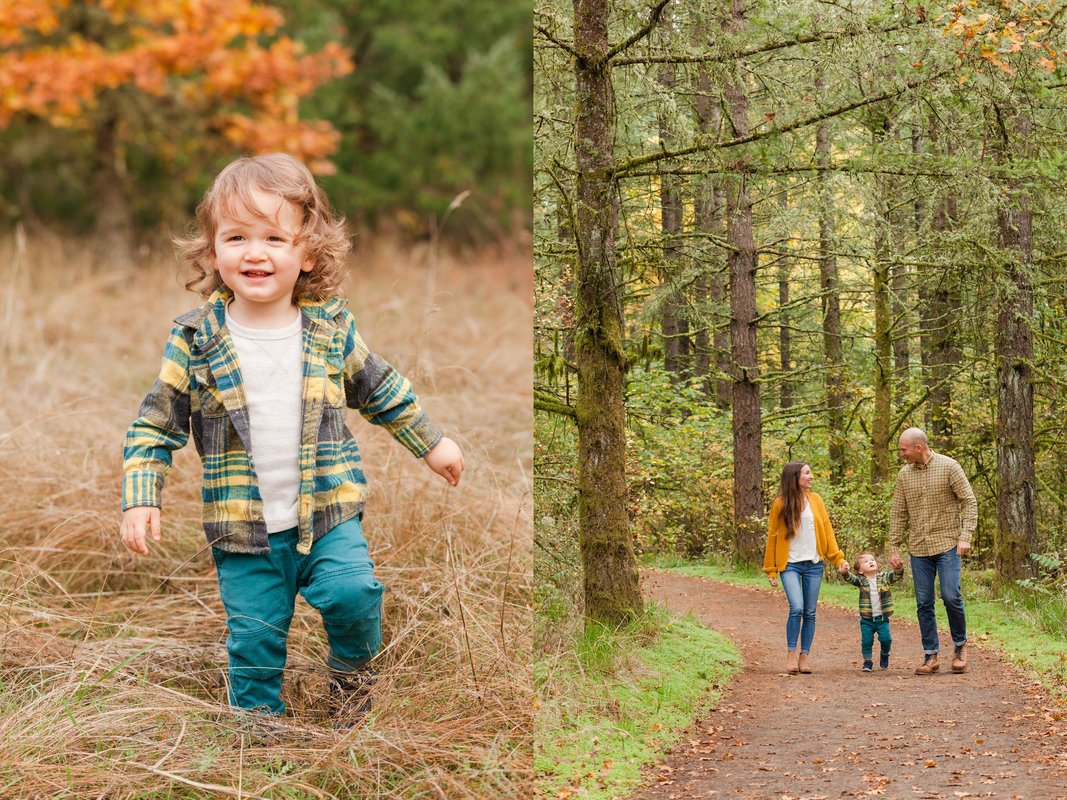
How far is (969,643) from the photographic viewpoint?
2.07 metres

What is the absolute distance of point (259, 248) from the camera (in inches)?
108

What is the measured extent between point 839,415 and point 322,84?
49.8 ft

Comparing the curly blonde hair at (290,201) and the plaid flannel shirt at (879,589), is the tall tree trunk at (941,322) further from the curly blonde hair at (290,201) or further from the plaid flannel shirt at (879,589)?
the curly blonde hair at (290,201)

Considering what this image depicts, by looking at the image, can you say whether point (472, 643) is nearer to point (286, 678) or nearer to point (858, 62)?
point (286, 678)

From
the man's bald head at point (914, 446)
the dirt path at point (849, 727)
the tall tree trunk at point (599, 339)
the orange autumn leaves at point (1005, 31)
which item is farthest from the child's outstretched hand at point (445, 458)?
the orange autumn leaves at point (1005, 31)

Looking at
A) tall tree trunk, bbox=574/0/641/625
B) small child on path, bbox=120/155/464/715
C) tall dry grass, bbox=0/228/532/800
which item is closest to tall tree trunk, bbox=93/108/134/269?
tall dry grass, bbox=0/228/532/800

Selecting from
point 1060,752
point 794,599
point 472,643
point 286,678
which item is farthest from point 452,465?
point 1060,752

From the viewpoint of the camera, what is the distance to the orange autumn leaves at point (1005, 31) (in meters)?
2.04

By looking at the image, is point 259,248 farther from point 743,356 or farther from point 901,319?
point 901,319

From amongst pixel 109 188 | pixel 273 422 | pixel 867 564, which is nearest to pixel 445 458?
pixel 273 422

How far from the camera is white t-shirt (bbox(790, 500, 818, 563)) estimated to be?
2.12m

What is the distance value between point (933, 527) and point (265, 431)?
1580mm

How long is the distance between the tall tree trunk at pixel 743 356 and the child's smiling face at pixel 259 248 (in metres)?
1.15

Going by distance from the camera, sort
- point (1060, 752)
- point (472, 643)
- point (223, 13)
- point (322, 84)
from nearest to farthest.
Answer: point (1060, 752), point (472, 643), point (223, 13), point (322, 84)
